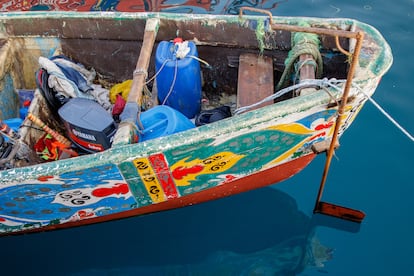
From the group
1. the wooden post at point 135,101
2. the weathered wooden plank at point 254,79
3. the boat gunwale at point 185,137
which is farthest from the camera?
the weathered wooden plank at point 254,79

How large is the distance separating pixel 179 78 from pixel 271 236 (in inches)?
66.9

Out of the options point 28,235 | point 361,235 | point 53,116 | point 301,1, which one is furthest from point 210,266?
point 301,1

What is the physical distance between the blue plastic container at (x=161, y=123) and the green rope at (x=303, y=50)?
1.01 meters

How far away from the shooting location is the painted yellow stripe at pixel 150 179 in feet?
10.1

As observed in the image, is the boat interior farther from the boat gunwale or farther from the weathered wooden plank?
the boat gunwale

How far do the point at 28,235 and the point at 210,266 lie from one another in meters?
1.80

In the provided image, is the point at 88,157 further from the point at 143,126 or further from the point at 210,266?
the point at 210,266

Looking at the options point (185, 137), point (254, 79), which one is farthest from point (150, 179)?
point (254, 79)

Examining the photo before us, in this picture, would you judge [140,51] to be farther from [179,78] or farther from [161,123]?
[161,123]

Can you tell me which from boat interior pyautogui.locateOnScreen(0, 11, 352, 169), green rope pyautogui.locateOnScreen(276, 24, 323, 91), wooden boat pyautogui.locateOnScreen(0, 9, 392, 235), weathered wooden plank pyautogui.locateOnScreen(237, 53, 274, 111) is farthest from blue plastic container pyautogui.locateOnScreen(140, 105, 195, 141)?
green rope pyautogui.locateOnScreen(276, 24, 323, 91)

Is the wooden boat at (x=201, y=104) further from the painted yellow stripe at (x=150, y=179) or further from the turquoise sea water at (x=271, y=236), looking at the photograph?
the turquoise sea water at (x=271, y=236)

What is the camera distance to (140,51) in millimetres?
4285

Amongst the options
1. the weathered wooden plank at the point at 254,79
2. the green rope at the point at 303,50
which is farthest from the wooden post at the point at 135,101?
the green rope at the point at 303,50

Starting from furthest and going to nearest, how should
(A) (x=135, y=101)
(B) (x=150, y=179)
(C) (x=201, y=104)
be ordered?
(C) (x=201, y=104) → (A) (x=135, y=101) → (B) (x=150, y=179)
